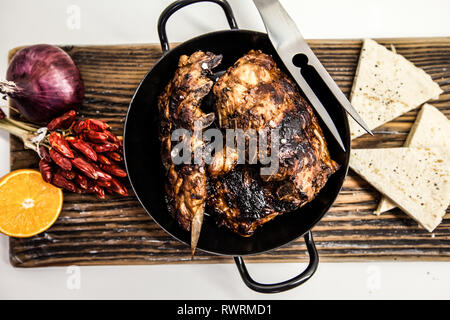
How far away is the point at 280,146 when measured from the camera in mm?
1516

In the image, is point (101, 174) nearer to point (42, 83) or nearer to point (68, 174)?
point (68, 174)

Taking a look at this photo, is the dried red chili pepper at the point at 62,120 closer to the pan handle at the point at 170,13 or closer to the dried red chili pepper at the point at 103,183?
the dried red chili pepper at the point at 103,183

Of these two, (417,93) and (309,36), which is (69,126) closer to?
(309,36)

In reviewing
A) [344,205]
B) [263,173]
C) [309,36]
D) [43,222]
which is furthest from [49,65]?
[344,205]

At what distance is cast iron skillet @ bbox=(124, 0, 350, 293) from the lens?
1.73 metres

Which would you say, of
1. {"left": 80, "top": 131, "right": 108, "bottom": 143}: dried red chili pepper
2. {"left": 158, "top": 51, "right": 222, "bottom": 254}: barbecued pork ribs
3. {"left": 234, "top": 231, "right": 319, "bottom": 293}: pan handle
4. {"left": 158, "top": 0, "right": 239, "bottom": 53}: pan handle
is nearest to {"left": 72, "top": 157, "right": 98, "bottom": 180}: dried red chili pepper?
{"left": 80, "top": 131, "right": 108, "bottom": 143}: dried red chili pepper

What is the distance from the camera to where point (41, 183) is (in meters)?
1.94

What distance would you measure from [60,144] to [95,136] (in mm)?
185

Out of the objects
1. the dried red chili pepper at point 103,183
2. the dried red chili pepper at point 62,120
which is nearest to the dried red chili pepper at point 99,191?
the dried red chili pepper at point 103,183

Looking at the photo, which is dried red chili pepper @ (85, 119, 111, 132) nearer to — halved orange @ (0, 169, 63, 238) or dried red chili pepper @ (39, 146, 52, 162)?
dried red chili pepper @ (39, 146, 52, 162)

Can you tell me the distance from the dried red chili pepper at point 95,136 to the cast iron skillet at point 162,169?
14cm

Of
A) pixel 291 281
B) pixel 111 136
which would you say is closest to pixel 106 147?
pixel 111 136

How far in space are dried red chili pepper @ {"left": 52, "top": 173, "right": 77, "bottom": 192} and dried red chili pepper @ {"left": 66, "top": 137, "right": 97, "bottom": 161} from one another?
0.64 ft

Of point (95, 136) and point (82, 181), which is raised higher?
point (95, 136)
